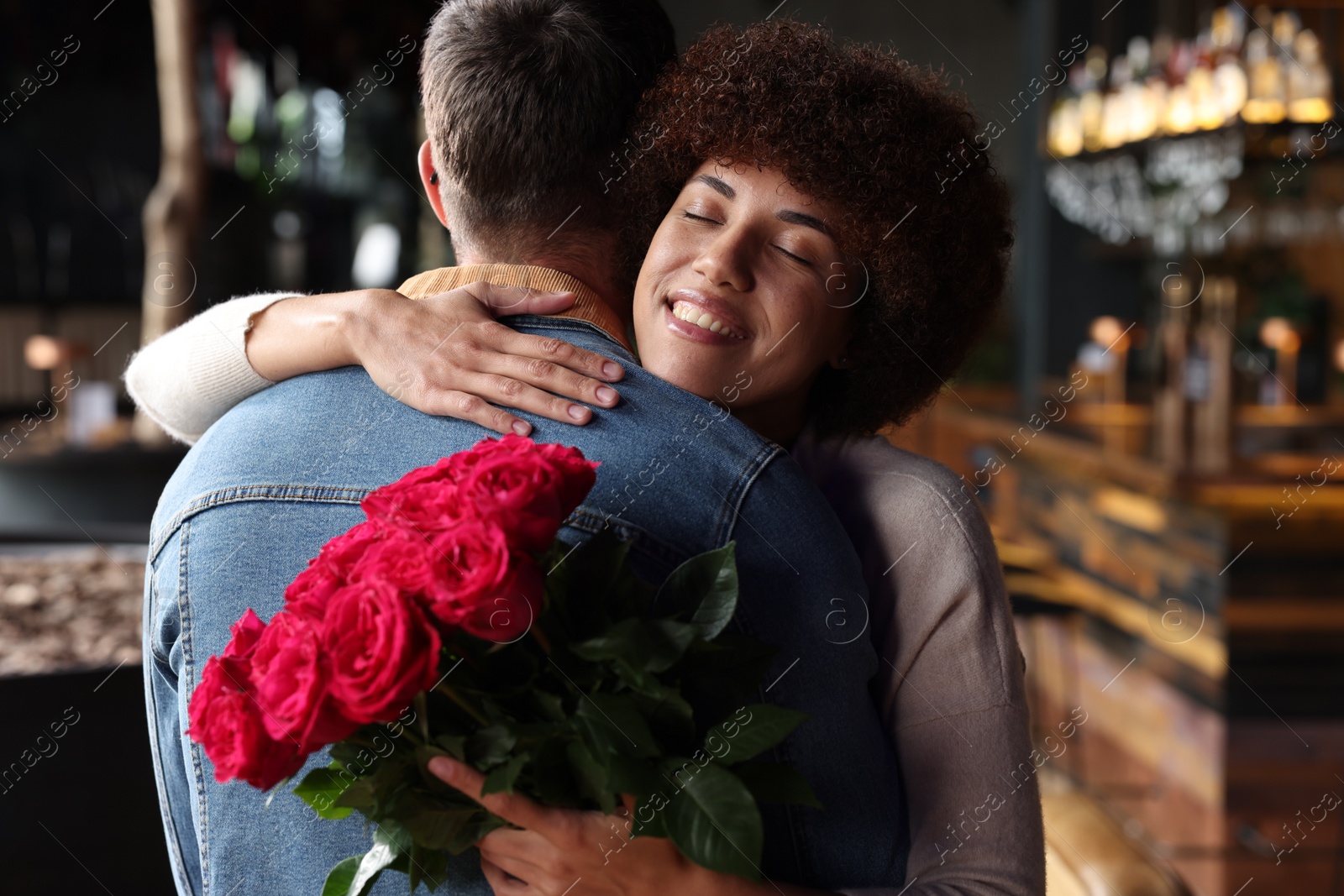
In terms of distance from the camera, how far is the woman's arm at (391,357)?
923 mm

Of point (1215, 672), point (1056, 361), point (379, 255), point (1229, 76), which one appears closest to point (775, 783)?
point (1215, 672)

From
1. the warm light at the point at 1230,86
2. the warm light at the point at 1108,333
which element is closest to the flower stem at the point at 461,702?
the warm light at the point at 1230,86

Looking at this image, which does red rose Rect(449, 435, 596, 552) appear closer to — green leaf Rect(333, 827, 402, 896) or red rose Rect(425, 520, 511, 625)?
red rose Rect(425, 520, 511, 625)

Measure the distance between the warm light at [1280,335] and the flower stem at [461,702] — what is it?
5906mm

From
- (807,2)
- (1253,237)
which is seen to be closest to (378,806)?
(1253,237)

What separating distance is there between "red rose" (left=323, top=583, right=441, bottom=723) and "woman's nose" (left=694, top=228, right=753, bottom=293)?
1.70 ft

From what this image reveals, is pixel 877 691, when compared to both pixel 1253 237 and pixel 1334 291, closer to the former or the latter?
pixel 1253 237

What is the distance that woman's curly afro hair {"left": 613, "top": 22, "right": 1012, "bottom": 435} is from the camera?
114 centimetres

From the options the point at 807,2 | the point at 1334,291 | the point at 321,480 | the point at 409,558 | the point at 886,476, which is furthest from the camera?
the point at 807,2

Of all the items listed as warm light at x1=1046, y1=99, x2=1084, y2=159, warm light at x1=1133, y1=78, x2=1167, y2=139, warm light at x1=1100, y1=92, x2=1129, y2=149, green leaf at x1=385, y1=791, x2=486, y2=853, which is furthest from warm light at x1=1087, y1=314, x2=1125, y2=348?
green leaf at x1=385, y1=791, x2=486, y2=853

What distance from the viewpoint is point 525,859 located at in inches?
30.6

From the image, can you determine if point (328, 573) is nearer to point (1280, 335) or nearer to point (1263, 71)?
point (1263, 71)

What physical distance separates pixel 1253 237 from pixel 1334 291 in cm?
101

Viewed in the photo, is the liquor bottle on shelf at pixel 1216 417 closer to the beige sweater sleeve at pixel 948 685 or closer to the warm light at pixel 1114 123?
the warm light at pixel 1114 123
